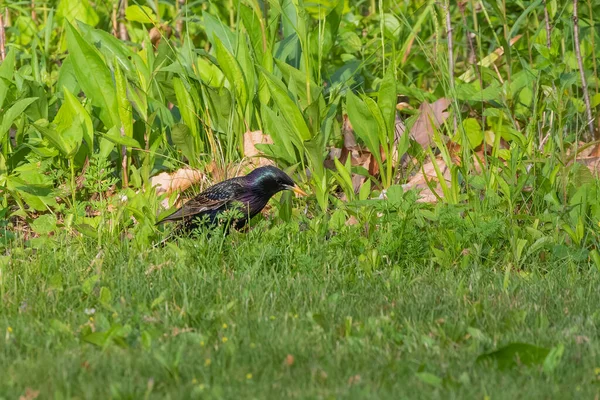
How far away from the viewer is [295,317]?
3.76m

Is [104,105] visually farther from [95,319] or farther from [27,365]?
[27,365]

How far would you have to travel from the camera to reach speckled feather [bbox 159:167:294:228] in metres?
5.42

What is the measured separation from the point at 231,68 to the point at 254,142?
467mm

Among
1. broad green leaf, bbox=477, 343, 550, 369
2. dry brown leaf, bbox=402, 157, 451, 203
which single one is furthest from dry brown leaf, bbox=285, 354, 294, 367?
dry brown leaf, bbox=402, 157, 451, 203

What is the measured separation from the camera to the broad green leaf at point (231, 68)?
5.91 m

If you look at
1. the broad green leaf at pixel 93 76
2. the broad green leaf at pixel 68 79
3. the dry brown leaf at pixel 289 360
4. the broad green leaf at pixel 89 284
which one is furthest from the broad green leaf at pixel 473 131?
the dry brown leaf at pixel 289 360

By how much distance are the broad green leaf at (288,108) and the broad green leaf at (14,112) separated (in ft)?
4.36

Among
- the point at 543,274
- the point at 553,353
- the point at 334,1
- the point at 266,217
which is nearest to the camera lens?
the point at 553,353

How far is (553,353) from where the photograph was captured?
3279 mm

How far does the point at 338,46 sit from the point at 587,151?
195 centimetres

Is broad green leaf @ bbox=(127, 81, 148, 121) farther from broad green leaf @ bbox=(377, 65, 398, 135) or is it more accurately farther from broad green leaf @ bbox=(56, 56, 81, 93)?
broad green leaf @ bbox=(377, 65, 398, 135)

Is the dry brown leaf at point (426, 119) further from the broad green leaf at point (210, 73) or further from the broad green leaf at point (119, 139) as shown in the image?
the broad green leaf at point (119, 139)

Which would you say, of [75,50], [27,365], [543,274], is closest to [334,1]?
[75,50]

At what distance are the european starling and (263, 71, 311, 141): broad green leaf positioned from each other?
0.31 metres
